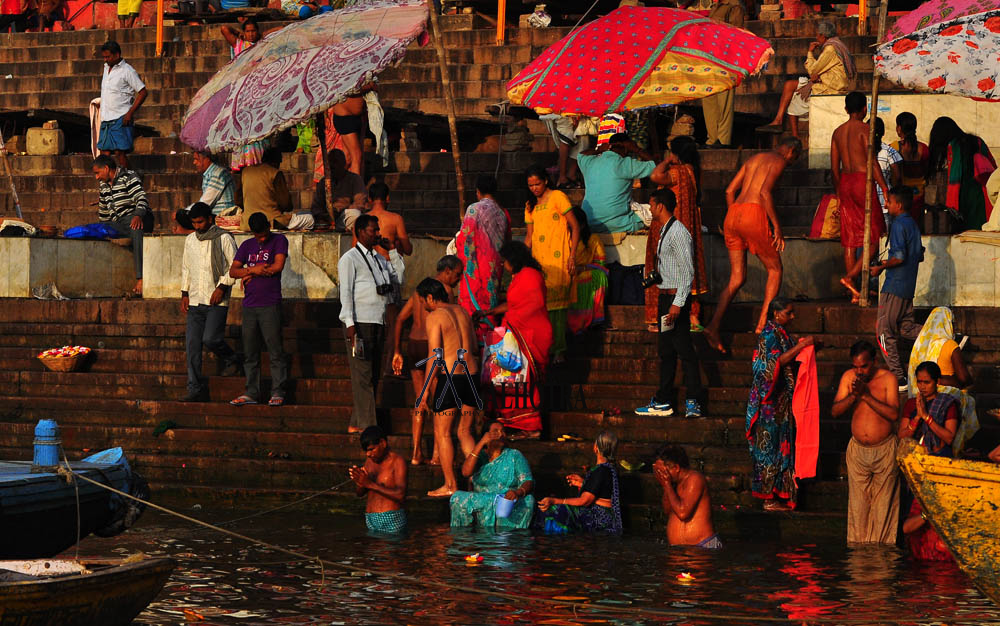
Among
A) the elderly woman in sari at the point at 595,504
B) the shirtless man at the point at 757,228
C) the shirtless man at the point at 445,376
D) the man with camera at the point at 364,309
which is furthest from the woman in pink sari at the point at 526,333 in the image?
the shirtless man at the point at 757,228

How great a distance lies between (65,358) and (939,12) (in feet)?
25.0

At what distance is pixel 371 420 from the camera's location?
12.4 meters

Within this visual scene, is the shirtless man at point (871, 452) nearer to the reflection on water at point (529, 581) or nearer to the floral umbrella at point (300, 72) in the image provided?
the reflection on water at point (529, 581)

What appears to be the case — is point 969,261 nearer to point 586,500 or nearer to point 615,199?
point 615,199

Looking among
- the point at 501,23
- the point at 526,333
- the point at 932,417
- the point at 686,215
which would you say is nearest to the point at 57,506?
the point at 526,333

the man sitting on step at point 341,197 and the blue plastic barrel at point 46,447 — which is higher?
the man sitting on step at point 341,197

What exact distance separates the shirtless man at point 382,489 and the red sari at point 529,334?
1323mm

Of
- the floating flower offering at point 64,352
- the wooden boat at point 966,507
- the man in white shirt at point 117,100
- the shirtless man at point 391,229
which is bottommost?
the wooden boat at point 966,507

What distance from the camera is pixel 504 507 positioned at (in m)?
10.9

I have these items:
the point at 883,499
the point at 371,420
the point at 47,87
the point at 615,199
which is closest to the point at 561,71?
the point at 615,199

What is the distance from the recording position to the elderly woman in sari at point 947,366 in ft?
34.0

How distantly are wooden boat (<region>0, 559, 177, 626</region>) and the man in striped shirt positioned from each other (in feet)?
25.7

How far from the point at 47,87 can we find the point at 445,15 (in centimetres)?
525

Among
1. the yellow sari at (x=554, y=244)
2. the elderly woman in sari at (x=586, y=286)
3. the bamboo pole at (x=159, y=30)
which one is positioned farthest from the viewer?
the bamboo pole at (x=159, y=30)
